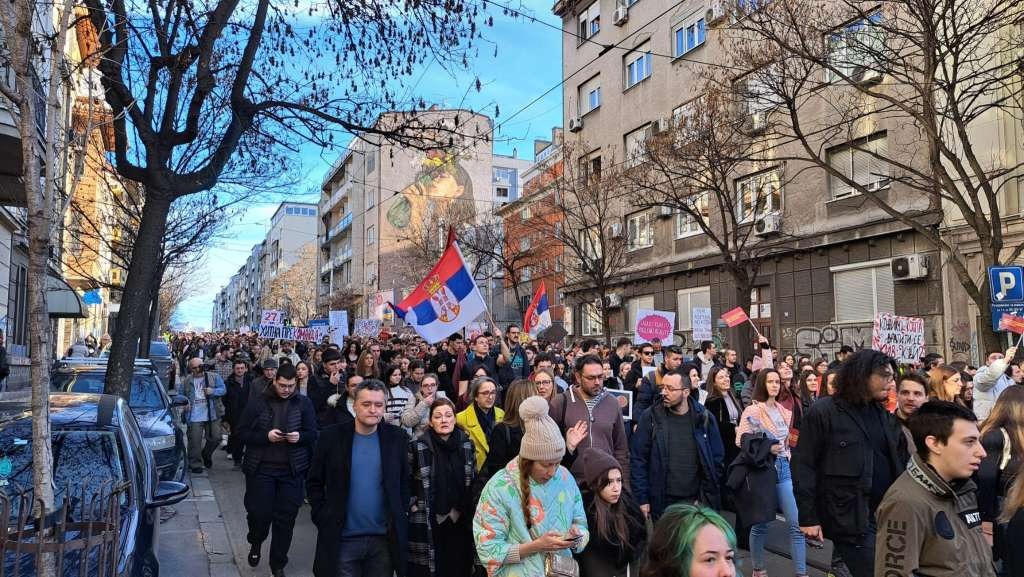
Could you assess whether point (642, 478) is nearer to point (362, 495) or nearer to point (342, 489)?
point (362, 495)

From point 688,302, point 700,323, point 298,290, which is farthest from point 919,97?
point 298,290

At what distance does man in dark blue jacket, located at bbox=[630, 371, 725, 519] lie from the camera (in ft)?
19.5

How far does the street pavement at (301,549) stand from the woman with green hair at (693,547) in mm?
2706

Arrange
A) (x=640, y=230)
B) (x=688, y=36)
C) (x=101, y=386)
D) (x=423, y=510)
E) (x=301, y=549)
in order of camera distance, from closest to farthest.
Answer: (x=423, y=510) → (x=301, y=549) → (x=101, y=386) → (x=688, y=36) → (x=640, y=230)

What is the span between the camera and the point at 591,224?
1168 inches

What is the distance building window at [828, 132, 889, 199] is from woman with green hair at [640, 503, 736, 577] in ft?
60.5

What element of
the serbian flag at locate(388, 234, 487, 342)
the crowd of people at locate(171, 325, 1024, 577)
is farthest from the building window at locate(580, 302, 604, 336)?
the crowd of people at locate(171, 325, 1024, 577)

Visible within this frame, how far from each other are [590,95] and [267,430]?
29.7 metres

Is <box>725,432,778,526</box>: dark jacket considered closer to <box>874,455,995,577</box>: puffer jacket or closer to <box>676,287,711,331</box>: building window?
<box>874,455,995,577</box>: puffer jacket

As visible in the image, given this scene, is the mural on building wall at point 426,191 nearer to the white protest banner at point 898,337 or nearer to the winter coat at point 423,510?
the white protest banner at point 898,337

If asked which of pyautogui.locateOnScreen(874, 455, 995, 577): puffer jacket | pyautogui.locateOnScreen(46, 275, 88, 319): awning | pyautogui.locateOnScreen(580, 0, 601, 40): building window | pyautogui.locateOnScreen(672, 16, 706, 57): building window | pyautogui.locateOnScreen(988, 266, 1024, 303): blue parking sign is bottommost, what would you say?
pyautogui.locateOnScreen(874, 455, 995, 577): puffer jacket

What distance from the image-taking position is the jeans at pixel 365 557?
4738 mm

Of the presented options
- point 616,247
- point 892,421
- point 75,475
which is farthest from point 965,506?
point 616,247

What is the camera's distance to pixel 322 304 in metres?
91.5
